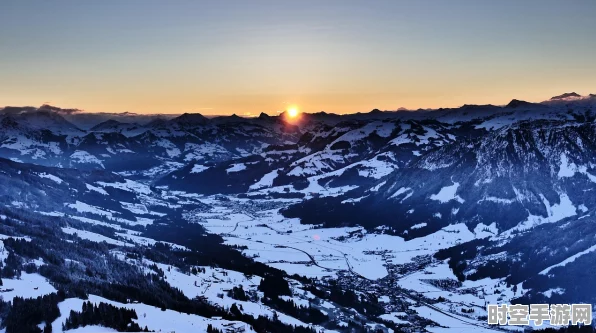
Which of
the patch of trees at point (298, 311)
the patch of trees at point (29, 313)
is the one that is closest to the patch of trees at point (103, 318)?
the patch of trees at point (29, 313)

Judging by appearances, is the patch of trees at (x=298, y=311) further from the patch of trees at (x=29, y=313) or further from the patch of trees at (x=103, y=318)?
the patch of trees at (x=29, y=313)

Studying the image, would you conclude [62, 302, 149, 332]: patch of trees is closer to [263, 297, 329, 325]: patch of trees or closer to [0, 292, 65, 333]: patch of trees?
[0, 292, 65, 333]: patch of trees

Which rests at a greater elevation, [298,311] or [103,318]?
[103,318]

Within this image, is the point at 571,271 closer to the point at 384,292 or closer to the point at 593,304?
the point at 593,304

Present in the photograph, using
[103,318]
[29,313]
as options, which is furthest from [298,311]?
[29,313]

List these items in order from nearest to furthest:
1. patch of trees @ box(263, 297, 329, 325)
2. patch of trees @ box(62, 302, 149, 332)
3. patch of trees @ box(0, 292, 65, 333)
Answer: patch of trees @ box(0, 292, 65, 333) < patch of trees @ box(62, 302, 149, 332) < patch of trees @ box(263, 297, 329, 325)

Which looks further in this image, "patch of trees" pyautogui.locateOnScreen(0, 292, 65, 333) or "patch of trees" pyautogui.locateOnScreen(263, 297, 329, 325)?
"patch of trees" pyautogui.locateOnScreen(263, 297, 329, 325)

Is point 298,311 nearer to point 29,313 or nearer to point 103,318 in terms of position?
point 103,318

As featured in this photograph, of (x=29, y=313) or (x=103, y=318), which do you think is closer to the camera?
(x=29, y=313)

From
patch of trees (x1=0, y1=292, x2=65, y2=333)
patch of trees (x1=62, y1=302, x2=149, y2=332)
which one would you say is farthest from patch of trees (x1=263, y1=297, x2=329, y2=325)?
patch of trees (x1=0, y1=292, x2=65, y2=333)

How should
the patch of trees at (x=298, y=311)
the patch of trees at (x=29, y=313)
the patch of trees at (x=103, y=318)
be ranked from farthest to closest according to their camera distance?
the patch of trees at (x=298, y=311) < the patch of trees at (x=103, y=318) < the patch of trees at (x=29, y=313)

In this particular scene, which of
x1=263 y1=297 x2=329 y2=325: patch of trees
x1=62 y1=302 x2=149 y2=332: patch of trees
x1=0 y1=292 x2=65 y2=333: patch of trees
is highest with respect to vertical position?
x1=0 y1=292 x2=65 y2=333: patch of trees

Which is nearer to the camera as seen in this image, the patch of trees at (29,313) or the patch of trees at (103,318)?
the patch of trees at (29,313)

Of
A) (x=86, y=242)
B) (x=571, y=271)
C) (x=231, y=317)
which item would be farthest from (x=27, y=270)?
(x=571, y=271)
